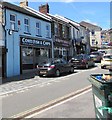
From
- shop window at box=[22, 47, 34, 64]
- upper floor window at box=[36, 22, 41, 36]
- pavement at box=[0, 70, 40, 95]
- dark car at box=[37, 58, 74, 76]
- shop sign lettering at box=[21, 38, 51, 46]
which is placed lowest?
pavement at box=[0, 70, 40, 95]

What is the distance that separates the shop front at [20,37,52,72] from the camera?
2694 cm

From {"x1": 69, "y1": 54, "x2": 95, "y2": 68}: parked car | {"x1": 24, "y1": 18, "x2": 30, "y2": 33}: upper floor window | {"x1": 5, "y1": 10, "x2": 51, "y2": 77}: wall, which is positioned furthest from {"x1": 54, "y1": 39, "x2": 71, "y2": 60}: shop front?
{"x1": 5, "y1": 10, "x2": 51, "y2": 77}: wall

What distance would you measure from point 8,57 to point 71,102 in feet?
46.9

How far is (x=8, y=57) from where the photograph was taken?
79.4 ft

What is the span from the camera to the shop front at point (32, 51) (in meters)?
26.9

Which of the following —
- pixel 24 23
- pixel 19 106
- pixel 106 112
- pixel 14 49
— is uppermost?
pixel 24 23

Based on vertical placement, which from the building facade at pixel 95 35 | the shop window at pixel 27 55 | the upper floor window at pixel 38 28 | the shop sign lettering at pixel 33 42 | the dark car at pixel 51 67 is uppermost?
the building facade at pixel 95 35

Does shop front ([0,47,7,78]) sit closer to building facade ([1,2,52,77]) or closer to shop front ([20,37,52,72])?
building facade ([1,2,52,77])

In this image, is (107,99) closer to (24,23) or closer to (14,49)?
(14,49)

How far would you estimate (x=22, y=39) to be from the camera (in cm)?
2652

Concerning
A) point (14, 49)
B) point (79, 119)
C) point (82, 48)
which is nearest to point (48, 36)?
point (14, 49)

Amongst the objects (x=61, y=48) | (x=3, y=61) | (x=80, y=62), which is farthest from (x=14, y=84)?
(x=61, y=48)

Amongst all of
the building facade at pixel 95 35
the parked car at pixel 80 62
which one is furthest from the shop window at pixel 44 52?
the building facade at pixel 95 35

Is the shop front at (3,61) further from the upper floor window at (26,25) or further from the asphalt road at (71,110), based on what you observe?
the asphalt road at (71,110)
